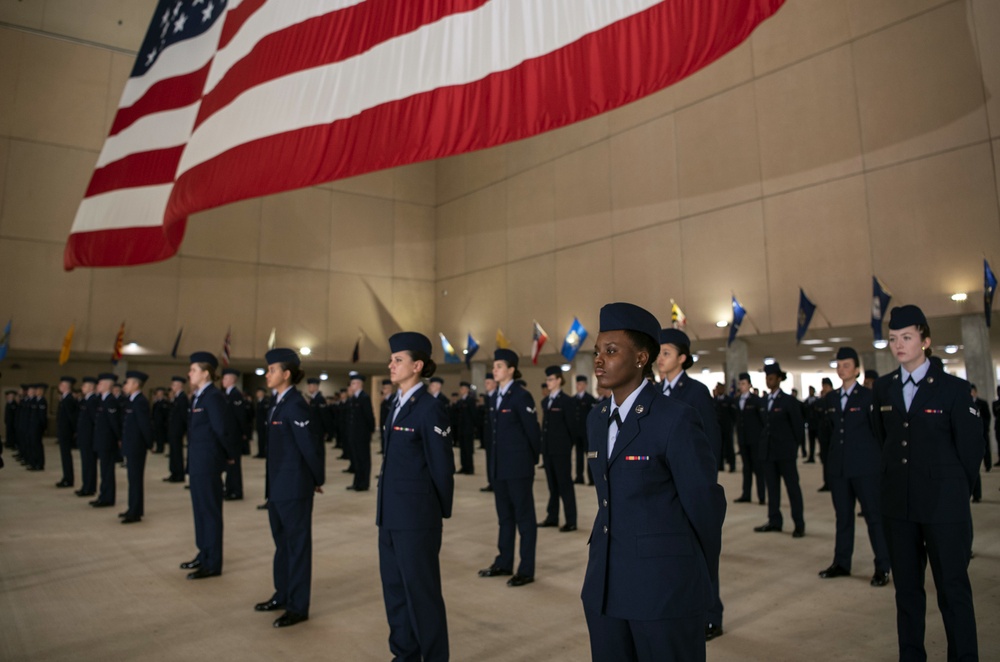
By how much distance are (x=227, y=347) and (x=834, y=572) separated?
689 inches

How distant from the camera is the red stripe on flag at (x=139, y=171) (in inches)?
260

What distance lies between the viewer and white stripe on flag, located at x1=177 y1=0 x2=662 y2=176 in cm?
386

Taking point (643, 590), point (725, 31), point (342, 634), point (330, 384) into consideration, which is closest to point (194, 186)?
point (342, 634)

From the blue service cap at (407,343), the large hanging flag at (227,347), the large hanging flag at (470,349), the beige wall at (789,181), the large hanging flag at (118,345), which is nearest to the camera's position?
the blue service cap at (407,343)

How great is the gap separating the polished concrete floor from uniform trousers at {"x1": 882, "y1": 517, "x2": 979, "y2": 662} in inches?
17.2

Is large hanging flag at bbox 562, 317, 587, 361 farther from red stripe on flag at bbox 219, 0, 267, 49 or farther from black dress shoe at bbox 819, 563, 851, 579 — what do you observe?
red stripe on flag at bbox 219, 0, 267, 49

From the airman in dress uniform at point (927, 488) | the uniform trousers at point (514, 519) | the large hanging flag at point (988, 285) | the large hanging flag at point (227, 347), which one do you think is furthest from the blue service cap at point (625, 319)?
the large hanging flag at point (227, 347)

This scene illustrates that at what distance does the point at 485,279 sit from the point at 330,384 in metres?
8.96

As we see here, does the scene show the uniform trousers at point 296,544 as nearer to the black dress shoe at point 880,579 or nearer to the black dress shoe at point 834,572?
the black dress shoe at point 834,572

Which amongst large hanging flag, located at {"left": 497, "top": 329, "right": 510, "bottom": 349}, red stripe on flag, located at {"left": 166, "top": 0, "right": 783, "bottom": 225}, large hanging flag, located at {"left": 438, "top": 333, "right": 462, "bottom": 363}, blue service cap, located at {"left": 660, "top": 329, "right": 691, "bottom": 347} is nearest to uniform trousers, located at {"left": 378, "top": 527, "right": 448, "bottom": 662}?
blue service cap, located at {"left": 660, "top": 329, "right": 691, "bottom": 347}

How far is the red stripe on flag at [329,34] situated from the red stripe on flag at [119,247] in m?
1.98

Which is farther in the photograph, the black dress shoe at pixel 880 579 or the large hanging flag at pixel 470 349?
the large hanging flag at pixel 470 349

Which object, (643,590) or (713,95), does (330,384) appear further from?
(643,590)

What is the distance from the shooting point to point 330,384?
27531 mm
